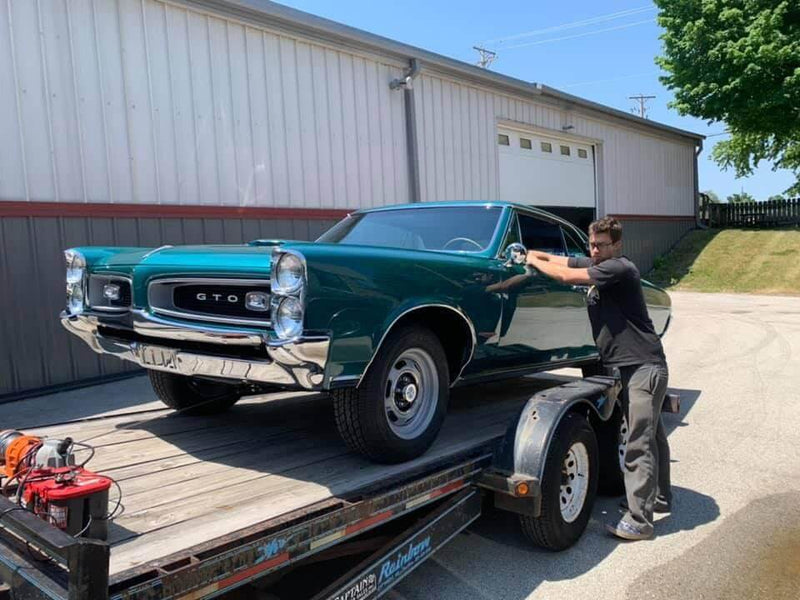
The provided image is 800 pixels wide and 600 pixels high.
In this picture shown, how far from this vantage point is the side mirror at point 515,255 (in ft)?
13.6

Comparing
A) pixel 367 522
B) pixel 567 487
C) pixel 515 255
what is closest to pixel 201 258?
pixel 367 522

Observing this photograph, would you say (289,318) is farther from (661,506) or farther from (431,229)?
(661,506)

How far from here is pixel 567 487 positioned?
373 centimetres

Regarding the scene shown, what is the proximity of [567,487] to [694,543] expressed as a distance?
79 centimetres

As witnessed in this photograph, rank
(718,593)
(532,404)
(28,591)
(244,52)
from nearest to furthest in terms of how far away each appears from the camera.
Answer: (28,591), (718,593), (532,404), (244,52)

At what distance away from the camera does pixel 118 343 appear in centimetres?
355

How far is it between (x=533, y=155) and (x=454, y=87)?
3.49 m

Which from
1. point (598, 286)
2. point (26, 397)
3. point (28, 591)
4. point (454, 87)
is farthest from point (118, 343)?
point (454, 87)

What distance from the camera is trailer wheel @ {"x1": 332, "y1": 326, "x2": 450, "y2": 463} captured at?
3123mm

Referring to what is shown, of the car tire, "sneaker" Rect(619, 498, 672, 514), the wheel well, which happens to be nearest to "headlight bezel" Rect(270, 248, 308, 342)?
the wheel well

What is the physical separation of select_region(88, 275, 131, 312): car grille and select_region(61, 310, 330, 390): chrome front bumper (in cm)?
8

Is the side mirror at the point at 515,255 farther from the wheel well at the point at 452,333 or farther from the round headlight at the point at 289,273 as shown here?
the round headlight at the point at 289,273

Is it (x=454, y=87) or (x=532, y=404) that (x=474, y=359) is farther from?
(x=454, y=87)

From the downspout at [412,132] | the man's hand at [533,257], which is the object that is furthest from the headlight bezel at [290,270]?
the downspout at [412,132]
